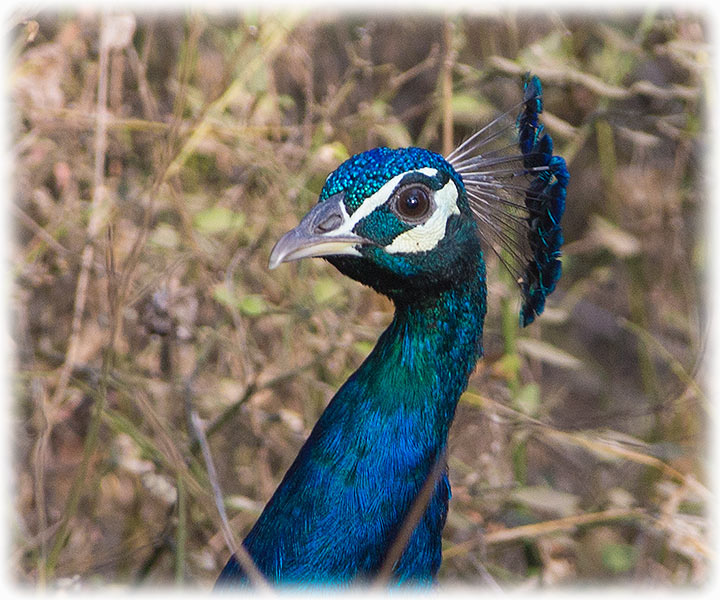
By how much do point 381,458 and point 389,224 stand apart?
0.31 meters

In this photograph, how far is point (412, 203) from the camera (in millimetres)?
1255

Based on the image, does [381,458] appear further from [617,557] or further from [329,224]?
[617,557]

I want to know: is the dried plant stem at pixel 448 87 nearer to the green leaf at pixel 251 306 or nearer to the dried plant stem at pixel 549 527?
the green leaf at pixel 251 306

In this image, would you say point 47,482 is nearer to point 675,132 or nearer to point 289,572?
point 289,572

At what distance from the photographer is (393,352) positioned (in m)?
1.32

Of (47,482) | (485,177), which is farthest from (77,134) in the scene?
(485,177)

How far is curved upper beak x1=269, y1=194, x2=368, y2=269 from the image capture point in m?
1.18

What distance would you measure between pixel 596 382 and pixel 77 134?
188 cm

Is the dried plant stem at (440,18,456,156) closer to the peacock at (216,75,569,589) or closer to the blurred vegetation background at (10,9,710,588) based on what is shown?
the blurred vegetation background at (10,9,710,588)

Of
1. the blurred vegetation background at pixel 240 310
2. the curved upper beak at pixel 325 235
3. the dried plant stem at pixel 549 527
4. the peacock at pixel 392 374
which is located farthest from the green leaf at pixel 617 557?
the curved upper beak at pixel 325 235

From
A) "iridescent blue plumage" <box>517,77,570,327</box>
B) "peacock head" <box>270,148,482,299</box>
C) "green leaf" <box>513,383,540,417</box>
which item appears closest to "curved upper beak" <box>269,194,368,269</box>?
"peacock head" <box>270,148,482,299</box>

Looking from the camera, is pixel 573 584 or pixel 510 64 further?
pixel 573 584

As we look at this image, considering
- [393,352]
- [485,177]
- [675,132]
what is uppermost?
[675,132]

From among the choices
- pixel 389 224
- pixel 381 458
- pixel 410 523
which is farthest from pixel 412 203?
pixel 410 523
